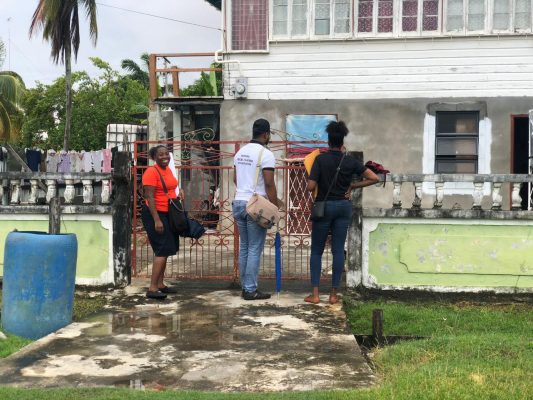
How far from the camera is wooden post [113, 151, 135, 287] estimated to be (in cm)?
788

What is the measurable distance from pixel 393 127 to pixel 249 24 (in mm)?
3737

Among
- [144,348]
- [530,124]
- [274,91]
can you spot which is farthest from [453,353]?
[274,91]

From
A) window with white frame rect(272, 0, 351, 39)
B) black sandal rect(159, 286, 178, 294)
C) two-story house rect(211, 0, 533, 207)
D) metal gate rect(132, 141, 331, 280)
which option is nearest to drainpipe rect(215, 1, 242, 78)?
two-story house rect(211, 0, 533, 207)

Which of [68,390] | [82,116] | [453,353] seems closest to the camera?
[68,390]

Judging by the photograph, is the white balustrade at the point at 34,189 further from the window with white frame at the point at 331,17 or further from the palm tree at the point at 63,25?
the palm tree at the point at 63,25

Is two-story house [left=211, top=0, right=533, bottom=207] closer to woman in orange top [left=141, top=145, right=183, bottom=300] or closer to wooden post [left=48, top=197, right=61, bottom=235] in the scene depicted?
woman in orange top [left=141, top=145, right=183, bottom=300]

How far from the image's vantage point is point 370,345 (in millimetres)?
6125

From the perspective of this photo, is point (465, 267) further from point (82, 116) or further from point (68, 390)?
point (82, 116)

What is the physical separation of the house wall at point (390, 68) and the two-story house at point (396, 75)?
0.07 ft

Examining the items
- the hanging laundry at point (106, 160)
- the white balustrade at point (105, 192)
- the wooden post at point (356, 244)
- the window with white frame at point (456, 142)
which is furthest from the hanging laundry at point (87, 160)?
the wooden post at point (356, 244)

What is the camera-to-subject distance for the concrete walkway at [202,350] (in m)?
4.51

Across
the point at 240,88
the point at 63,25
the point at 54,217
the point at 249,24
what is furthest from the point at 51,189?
the point at 63,25

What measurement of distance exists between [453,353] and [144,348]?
8.35ft

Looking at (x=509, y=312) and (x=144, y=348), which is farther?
(x=509, y=312)
